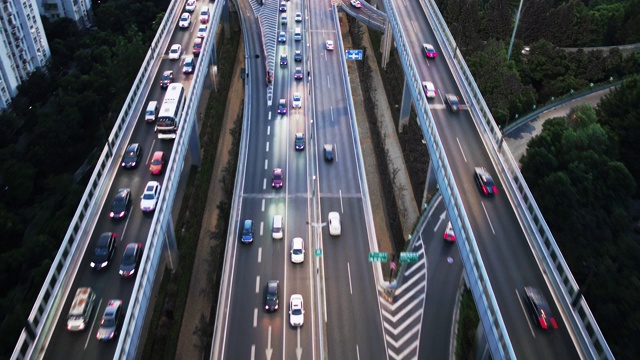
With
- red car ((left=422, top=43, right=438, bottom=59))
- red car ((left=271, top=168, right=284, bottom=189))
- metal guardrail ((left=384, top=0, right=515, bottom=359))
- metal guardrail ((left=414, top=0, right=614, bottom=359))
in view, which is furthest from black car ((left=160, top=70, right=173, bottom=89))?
metal guardrail ((left=414, top=0, right=614, bottom=359))

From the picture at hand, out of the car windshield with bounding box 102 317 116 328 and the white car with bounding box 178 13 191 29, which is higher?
the white car with bounding box 178 13 191 29

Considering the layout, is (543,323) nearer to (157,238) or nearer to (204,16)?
(157,238)

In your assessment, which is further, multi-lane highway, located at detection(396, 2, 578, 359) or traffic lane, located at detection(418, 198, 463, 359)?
traffic lane, located at detection(418, 198, 463, 359)

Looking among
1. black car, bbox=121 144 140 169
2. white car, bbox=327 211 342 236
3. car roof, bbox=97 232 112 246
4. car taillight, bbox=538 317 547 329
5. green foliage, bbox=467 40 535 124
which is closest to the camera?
car taillight, bbox=538 317 547 329

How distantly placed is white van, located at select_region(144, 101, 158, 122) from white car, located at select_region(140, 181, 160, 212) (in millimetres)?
16112

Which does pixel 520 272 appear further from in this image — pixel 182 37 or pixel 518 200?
pixel 182 37

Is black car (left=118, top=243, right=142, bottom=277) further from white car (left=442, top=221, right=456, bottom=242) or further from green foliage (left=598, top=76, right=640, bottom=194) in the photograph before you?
green foliage (left=598, top=76, right=640, bottom=194)

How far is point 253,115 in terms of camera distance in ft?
323

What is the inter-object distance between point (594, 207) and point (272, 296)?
132ft

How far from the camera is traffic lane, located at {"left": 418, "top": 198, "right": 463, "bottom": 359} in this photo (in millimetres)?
60938

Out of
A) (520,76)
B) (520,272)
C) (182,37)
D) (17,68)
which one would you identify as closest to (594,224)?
(520,272)

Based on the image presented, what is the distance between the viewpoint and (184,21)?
4099 inches

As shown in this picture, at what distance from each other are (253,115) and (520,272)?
59953mm

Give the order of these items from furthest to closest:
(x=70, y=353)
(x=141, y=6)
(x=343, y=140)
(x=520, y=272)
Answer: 1. (x=141, y=6)
2. (x=343, y=140)
3. (x=520, y=272)
4. (x=70, y=353)
